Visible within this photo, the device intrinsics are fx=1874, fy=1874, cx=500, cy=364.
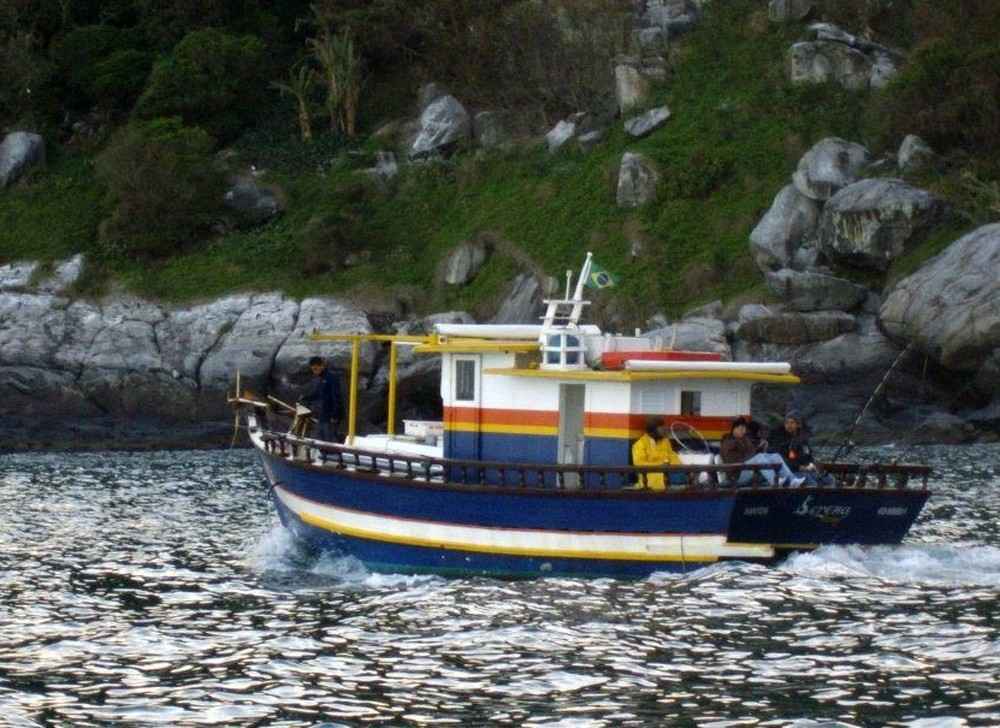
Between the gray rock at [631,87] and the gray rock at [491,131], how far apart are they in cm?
447

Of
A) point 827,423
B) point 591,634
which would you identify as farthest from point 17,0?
point 591,634

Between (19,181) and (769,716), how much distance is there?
5493cm

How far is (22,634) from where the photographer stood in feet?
68.1

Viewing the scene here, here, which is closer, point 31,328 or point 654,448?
point 654,448

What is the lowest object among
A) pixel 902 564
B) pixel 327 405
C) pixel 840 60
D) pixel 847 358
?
pixel 902 564

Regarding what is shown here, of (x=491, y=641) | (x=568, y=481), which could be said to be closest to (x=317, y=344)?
(x=568, y=481)

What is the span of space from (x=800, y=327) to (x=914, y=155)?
7.94 m

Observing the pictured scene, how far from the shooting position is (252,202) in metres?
63.9

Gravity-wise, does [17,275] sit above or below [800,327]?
above

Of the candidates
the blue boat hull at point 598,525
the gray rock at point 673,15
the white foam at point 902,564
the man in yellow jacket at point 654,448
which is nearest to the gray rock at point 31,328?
the gray rock at point 673,15

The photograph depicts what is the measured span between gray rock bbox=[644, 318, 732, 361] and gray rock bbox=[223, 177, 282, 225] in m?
19.3

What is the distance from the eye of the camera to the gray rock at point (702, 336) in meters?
47.0

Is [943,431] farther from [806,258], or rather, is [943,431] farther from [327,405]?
[327,405]

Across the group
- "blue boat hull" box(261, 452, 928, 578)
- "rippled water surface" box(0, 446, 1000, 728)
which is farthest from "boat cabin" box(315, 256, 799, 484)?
"rippled water surface" box(0, 446, 1000, 728)
